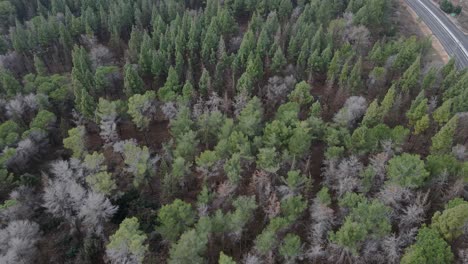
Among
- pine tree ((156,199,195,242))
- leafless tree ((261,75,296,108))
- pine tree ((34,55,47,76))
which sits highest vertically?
leafless tree ((261,75,296,108))

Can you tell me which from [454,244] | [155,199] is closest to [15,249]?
[155,199]

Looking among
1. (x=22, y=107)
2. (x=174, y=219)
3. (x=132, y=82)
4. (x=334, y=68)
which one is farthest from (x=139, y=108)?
(x=334, y=68)

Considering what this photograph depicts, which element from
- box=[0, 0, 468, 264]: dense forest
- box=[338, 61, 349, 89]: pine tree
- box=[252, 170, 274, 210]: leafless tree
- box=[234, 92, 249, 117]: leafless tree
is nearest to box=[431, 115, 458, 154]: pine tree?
box=[0, 0, 468, 264]: dense forest

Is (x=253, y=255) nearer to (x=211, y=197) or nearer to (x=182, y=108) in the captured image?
(x=211, y=197)

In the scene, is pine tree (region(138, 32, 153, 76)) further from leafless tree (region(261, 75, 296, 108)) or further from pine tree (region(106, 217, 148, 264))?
pine tree (region(106, 217, 148, 264))

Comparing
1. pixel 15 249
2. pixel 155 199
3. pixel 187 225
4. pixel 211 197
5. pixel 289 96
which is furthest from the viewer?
pixel 289 96

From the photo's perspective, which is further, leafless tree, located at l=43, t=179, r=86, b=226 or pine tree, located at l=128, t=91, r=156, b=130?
pine tree, located at l=128, t=91, r=156, b=130
